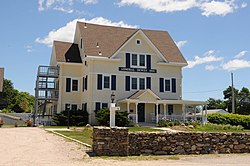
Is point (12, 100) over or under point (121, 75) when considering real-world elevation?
under

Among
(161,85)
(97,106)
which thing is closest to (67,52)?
(97,106)

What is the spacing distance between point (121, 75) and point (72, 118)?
23.2ft

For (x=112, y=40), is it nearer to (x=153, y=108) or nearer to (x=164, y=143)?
(x=153, y=108)

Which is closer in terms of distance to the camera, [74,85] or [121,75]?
[121,75]

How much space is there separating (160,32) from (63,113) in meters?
17.4

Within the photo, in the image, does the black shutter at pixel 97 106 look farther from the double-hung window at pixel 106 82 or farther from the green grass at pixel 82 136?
the green grass at pixel 82 136

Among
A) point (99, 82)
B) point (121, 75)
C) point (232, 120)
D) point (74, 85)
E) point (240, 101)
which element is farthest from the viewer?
point (240, 101)

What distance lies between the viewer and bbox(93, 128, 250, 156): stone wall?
14.1 metres

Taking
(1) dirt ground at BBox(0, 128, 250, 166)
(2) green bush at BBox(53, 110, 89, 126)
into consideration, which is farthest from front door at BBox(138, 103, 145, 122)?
(1) dirt ground at BBox(0, 128, 250, 166)

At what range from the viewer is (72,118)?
35.5m

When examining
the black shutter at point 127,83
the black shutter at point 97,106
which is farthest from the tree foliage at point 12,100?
the black shutter at point 127,83

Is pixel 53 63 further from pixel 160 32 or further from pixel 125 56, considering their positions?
pixel 160 32

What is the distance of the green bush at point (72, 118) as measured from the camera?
116ft

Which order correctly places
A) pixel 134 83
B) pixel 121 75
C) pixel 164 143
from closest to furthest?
pixel 164 143 → pixel 121 75 → pixel 134 83
